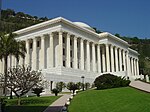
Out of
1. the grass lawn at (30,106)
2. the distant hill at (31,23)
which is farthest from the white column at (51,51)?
the distant hill at (31,23)

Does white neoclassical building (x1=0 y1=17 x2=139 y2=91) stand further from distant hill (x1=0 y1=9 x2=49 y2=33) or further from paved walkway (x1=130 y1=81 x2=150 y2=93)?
distant hill (x1=0 y1=9 x2=49 y2=33)

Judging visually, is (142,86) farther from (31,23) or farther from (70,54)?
(31,23)

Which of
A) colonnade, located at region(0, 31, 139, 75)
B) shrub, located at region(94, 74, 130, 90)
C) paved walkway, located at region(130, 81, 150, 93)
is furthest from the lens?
colonnade, located at region(0, 31, 139, 75)

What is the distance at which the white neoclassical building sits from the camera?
63125 millimetres

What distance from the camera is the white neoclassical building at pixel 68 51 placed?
207 feet

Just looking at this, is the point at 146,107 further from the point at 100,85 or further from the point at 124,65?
the point at 124,65

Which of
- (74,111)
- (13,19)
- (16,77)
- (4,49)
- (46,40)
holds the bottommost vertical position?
(74,111)

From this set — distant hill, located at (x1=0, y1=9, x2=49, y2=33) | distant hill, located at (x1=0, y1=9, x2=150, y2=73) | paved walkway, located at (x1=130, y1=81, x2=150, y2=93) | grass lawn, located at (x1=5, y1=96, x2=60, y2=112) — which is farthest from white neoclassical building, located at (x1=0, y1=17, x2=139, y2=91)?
distant hill, located at (x1=0, y1=9, x2=49, y2=33)

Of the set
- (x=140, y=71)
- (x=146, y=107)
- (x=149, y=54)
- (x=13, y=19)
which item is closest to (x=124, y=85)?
(x=146, y=107)

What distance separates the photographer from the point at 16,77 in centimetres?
3109

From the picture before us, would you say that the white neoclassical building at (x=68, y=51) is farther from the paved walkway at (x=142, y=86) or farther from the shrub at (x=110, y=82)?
the paved walkway at (x=142, y=86)

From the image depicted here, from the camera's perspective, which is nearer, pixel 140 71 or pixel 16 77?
pixel 16 77

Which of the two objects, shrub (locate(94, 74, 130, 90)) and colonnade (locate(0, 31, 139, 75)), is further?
colonnade (locate(0, 31, 139, 75))

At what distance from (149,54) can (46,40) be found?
97.9m
